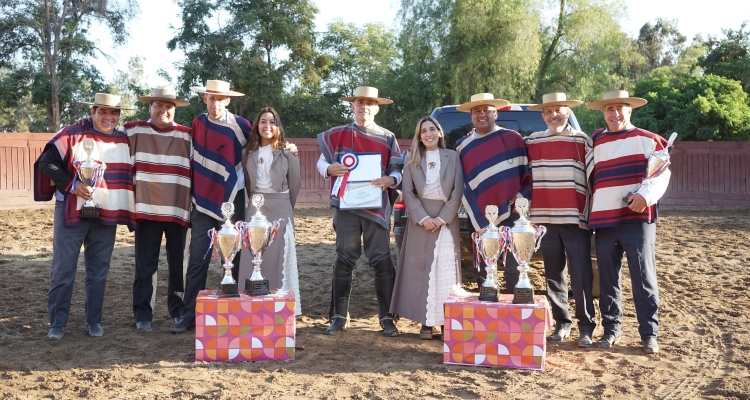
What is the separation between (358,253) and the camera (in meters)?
6.24

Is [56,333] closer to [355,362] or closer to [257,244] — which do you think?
[257,244]

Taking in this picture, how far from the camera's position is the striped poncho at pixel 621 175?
5.51 metres

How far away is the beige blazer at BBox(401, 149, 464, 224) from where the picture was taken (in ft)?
19.4

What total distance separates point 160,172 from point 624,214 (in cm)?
387

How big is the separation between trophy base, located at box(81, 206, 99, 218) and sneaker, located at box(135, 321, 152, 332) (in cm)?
104

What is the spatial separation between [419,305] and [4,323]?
3.76 meters

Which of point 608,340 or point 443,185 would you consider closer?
point 608,340

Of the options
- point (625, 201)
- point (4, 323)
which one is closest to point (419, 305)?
point (625, 201)

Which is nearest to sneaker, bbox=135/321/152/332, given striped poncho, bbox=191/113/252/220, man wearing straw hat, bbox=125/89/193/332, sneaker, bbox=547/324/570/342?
man wearing straw hat, bbox=125/89/193/332

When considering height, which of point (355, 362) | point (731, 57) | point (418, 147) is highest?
point (731, 57)

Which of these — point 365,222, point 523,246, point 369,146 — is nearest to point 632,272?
point 523,246

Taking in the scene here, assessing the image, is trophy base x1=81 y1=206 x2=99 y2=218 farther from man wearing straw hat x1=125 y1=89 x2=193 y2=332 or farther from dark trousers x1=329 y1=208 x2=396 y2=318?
dark trousers x1=329 y1=208 x2=396 y2=318

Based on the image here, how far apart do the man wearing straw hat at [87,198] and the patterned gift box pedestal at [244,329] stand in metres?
1.45

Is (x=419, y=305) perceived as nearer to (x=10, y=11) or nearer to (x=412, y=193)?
(x=412, y=193)
